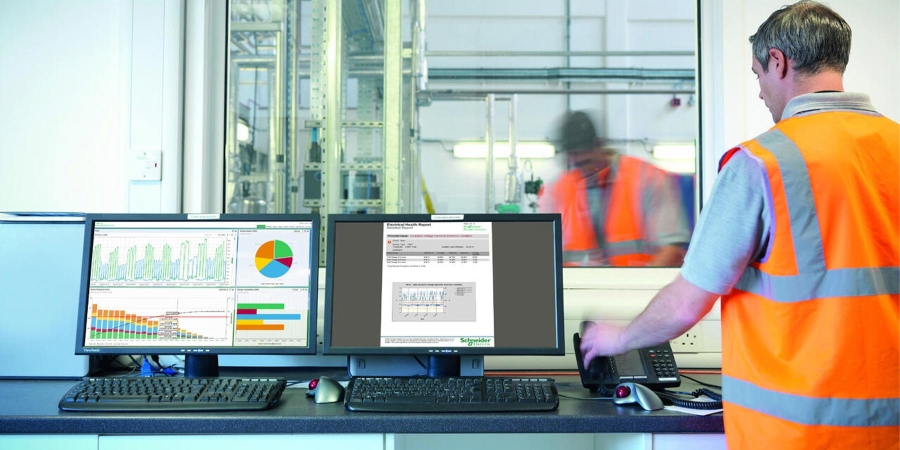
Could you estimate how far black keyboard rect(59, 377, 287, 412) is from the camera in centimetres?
126

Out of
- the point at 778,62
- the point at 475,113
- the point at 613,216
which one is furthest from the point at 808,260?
the point at 475,113

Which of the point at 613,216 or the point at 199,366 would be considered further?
the point at 613,216

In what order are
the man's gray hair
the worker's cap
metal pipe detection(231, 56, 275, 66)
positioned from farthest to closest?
the worker's cap, metal pipe detection(231, 56, 275, 66), the man's gray hair

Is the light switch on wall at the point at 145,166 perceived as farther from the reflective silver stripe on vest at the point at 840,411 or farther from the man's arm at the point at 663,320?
the reflective silver stripe on vest at the point at 840,411

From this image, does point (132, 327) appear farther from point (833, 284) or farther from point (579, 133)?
point (579, 133)

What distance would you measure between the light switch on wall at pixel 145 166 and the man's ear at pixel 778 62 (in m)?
1.57

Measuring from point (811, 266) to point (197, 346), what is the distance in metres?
1.24

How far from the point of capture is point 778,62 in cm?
113

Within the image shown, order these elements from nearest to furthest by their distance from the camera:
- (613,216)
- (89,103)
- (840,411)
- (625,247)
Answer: (840,411) < (89,103) < (625,247) < (613,216)

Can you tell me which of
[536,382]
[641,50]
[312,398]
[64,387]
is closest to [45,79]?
[64,387]

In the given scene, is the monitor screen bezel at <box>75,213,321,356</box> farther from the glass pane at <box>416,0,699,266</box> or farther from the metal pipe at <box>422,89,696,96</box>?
the metal pipe at <box>422,89,696,96</box>

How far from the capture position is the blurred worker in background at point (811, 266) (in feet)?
3.25

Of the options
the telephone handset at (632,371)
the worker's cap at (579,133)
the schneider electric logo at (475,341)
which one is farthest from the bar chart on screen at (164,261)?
the worker's cap at (579,133)

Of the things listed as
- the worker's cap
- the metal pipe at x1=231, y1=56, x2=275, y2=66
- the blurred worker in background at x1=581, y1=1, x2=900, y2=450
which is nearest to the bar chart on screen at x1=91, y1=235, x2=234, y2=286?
the blurred worker in background at x1=581, y1=1, x2=900, y2=450
